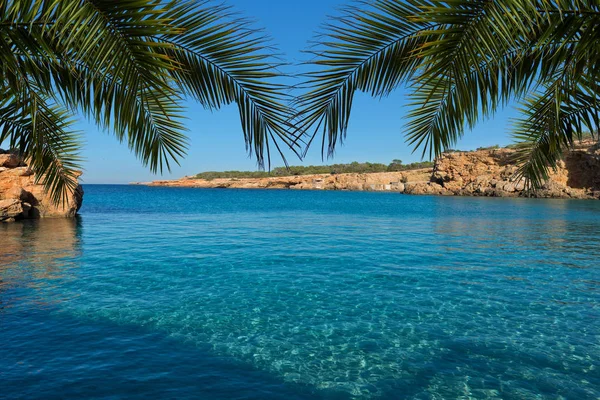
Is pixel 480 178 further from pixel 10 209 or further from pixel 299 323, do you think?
pixel 299 323

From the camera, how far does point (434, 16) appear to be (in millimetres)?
3225

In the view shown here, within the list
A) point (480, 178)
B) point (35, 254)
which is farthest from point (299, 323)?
point (480, 178)

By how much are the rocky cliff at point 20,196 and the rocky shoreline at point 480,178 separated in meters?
29.7

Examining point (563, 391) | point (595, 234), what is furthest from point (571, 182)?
point (563, 391)

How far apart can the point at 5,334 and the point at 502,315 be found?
9550 millimetres

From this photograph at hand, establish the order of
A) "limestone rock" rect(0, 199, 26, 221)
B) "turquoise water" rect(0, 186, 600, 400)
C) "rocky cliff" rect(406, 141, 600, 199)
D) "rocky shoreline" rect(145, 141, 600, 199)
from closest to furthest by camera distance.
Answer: "turquoise water" rect(0, 186, 600, 400)
"limestone rock" rect(0, 199, 26, 221)
"rocky cliff" rect(406, 141, 600, 199)
"rocky shoreline" rect(145, 141, 600, 199)

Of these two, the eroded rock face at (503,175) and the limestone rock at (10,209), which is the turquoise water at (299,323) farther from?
the eroded rock face at (503,175)

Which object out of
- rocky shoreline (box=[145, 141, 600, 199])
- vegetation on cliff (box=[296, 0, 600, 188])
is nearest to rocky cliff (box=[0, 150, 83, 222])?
vegetation on cliff (box=[296, 0, 600, 188])

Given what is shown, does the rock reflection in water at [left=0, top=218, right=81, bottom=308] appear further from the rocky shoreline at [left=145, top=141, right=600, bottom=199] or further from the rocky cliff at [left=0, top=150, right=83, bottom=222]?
the rocky shoreline at [left=145, top=141, right=600, bottom=199]

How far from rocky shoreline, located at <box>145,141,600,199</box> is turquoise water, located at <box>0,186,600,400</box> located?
23.7m

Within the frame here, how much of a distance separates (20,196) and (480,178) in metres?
70.4

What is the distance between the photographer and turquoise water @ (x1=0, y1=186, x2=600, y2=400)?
19.0ft

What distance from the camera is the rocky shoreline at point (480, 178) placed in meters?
62.7

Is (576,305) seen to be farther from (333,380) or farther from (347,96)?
(347,96)
